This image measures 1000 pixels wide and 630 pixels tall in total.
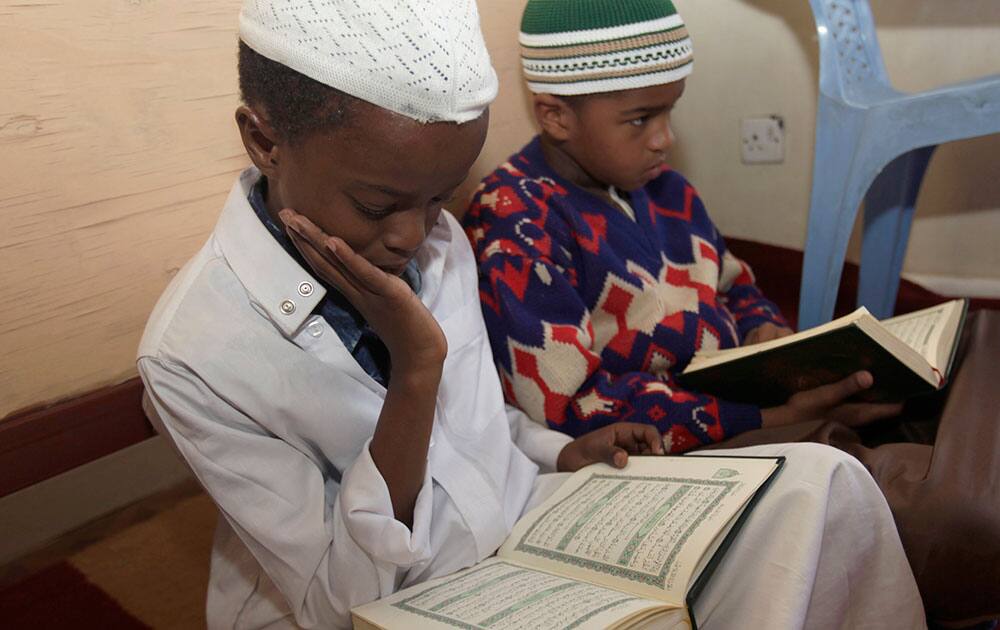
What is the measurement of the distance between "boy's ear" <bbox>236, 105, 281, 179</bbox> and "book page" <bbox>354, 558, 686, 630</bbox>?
0.46m

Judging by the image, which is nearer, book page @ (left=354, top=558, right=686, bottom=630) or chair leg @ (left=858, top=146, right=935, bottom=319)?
book page @ (left=354, top=558, right=686, bottom=630)

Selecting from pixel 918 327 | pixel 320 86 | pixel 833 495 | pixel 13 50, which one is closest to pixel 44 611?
pixel 13 50

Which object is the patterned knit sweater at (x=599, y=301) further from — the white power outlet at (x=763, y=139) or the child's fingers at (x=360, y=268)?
the white power outlet at (x=763, y=139)

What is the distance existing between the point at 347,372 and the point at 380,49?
349 millimetres

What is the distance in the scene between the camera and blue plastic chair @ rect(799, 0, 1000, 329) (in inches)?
60.6

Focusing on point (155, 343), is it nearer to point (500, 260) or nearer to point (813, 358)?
point (500, 260)

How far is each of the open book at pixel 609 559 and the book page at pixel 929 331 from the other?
15.9 inches

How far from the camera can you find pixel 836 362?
125 cm

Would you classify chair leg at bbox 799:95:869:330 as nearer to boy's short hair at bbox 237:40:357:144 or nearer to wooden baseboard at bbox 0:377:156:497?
boy's short hair at bbox 237:40:357:144

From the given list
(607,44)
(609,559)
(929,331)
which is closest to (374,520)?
(609,559)

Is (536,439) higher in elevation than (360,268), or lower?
lower

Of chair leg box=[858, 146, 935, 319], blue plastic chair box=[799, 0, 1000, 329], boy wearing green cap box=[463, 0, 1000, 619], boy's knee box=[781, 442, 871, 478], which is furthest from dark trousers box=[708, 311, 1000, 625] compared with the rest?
chair leg box=[858, 146, 935, 319]

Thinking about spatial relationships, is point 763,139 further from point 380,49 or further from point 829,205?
point 380,49

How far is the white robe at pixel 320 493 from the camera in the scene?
3.08ft
